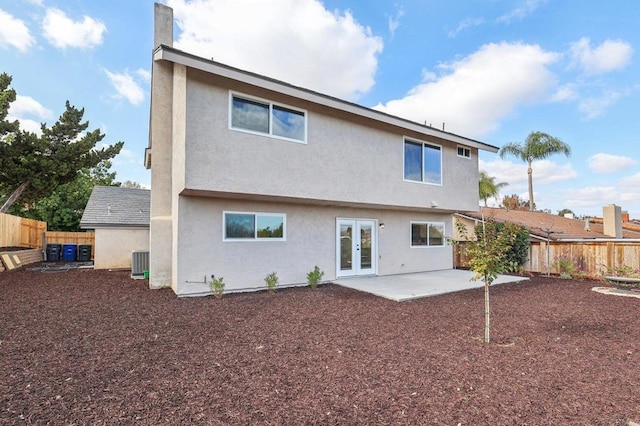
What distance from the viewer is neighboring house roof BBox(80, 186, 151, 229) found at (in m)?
15.3

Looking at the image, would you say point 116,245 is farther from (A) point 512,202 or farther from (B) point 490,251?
(A) point 512,202

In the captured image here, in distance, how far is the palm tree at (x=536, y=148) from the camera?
78.3 ft

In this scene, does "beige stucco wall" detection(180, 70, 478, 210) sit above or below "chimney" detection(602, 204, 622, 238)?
above

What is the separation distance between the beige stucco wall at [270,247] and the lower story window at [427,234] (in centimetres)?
42

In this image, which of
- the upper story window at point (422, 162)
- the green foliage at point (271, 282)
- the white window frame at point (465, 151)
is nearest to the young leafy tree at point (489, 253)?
the green foliage at point (271, 282)

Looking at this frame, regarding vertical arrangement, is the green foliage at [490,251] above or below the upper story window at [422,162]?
below

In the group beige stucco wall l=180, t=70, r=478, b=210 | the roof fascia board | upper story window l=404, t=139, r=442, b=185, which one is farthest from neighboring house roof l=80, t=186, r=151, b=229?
upper story window l=404, t=139, r=442, b=185

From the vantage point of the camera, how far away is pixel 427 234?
13938mm

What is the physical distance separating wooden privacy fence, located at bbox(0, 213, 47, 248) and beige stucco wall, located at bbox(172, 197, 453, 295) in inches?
540

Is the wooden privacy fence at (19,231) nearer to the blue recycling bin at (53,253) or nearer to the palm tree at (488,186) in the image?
the blue recycling bin at (53,253)

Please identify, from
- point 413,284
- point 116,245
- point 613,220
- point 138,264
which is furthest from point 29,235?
point 613,220

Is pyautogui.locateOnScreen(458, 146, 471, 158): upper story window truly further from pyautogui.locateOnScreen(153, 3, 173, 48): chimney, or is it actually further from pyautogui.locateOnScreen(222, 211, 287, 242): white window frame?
pyautogui.locateOnScreen(153, 3, 173, 48): chimney

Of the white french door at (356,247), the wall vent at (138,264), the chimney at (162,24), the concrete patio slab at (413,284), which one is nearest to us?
the concrete patio slab at (413,284)

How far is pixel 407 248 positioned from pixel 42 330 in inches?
448
